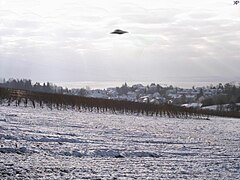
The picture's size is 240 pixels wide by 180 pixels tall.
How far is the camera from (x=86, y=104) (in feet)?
183

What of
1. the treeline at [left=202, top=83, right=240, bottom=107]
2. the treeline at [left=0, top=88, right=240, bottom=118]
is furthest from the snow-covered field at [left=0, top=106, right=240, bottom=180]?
the treeline at [left=202, top=83, right=240, bottom=107]

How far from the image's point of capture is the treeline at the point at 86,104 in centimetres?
4984

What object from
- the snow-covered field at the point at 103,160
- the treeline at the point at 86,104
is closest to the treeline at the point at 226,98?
the treeline at the point at 86,104

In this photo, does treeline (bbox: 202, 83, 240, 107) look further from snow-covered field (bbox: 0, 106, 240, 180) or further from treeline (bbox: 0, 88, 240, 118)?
snow-covered field (bbox: 0, 106, 240, 180)

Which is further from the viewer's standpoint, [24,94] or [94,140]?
[24,94]

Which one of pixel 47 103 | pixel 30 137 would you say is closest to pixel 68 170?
pixel 30 137

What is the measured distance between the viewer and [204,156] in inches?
617

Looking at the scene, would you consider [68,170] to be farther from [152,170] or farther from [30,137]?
[30,137]

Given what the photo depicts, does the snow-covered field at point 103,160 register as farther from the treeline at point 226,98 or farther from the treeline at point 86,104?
the treeline at point 226,98

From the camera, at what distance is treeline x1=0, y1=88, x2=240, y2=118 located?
4984 centimetres

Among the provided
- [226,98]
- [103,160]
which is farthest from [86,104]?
[226,98]

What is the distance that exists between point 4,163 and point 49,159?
1.63 m

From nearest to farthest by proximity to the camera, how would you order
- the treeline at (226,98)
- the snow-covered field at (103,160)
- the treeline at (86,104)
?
the snow-covered field at (103,160)
the treeline at (86,104)
the treeline at (226,98)

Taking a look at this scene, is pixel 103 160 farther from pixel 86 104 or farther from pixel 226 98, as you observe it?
pixel 226 98
